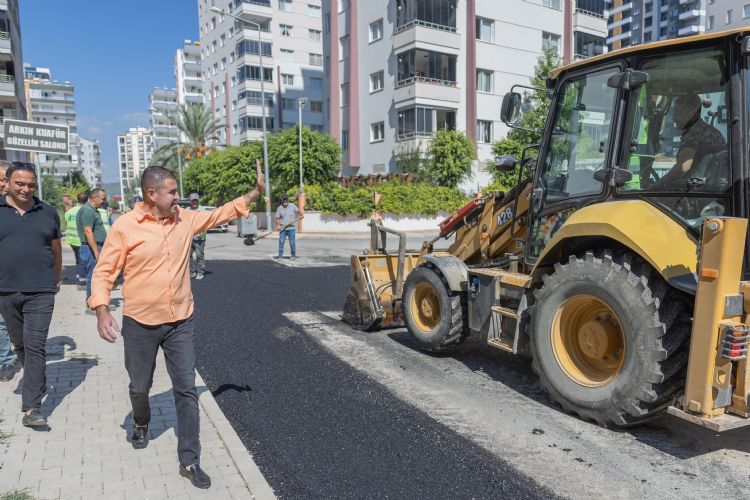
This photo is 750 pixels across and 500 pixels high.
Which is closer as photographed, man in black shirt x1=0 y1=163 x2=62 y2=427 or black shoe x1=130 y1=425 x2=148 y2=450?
black shoe x1=130 y1=425 x2=148 y2=450

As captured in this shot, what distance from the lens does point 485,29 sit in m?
35.8

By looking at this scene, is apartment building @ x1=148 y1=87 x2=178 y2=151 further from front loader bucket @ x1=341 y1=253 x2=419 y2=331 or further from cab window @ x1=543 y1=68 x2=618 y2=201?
cab window @ x1=543 y1=68 x2=618 y2=201

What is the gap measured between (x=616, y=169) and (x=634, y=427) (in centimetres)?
195

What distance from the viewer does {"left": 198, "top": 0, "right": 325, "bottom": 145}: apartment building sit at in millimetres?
54906

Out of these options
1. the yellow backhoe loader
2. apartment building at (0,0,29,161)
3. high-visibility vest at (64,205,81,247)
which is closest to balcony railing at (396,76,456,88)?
apartment building at (0,0,29,161)

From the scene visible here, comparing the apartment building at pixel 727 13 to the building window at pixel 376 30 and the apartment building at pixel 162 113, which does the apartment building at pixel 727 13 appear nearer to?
the building window at pixel 376 30

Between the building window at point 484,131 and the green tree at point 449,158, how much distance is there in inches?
149

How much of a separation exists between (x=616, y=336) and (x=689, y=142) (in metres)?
1.48

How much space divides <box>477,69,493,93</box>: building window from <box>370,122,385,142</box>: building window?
6414 millimetres

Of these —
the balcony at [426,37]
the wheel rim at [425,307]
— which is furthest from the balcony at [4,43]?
the wheel rim at [425,307]

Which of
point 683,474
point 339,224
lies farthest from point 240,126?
point 683,474

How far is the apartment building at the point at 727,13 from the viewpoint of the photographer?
55.9m

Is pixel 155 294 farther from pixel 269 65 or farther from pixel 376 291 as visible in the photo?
pixel 269 65

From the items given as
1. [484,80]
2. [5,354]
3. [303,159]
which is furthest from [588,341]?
[484,80]
